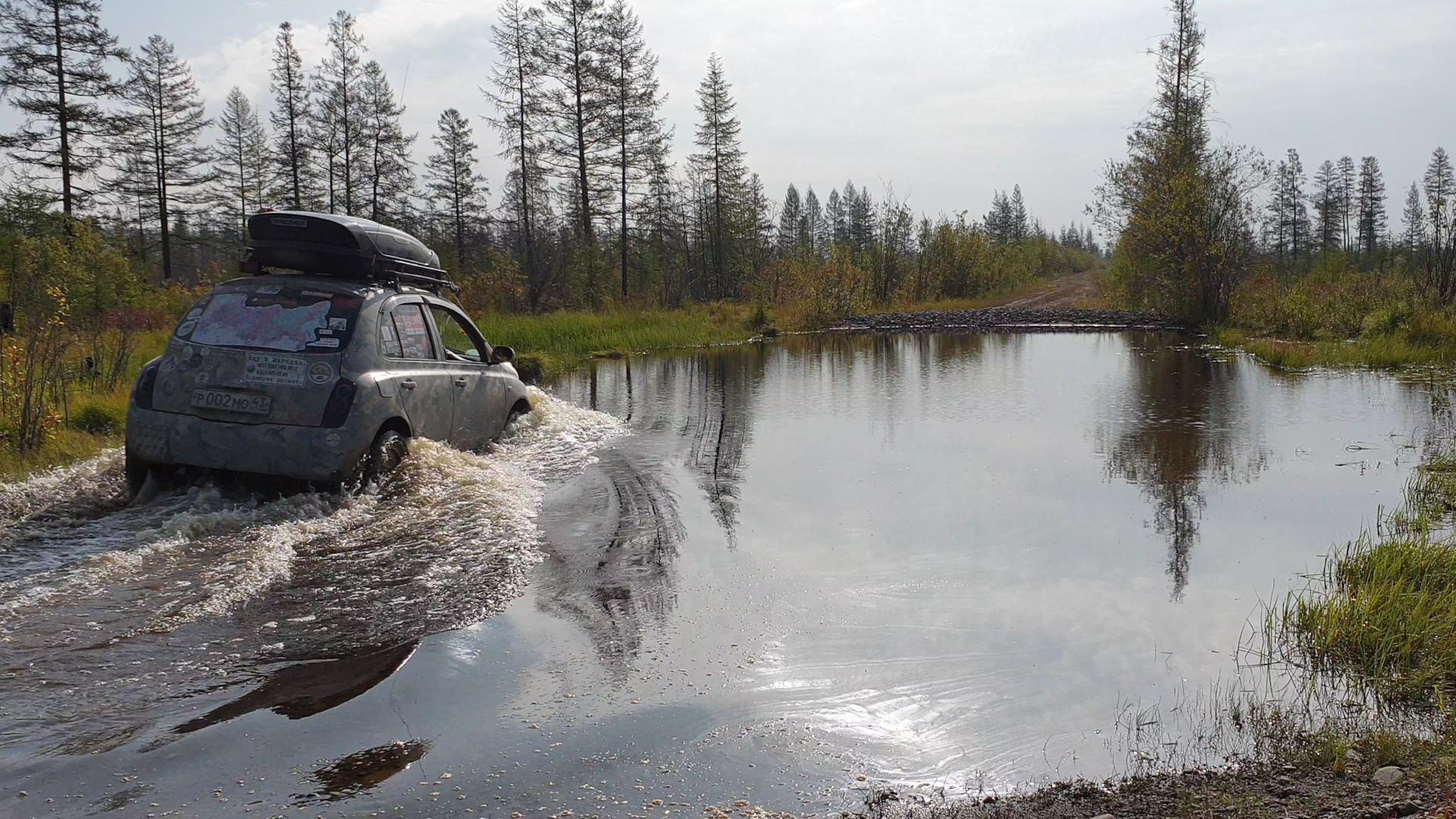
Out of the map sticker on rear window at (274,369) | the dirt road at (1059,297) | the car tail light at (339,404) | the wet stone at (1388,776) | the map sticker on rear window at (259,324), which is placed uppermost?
the dirt road at (1059,297)

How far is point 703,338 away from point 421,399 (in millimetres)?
21158

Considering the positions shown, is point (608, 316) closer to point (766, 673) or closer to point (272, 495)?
point (272, 495)

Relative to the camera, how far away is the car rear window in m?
7.34

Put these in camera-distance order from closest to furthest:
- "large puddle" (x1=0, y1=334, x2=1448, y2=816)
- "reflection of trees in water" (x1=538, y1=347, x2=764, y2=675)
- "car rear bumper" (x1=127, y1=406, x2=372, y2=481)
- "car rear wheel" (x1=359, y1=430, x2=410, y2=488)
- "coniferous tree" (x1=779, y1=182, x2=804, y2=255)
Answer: "large puddle" (x1=0, y1=334, x2=1448, y2=816) < "reflection of trees in water" (x1=538, y1=347, x2=764, y2=675) < "car rear bumper" (x1=127, y1=406, x2=372, y2=481) < "car rear wheel" (x1=359, y1=430, x2=410, y2=488) < "coniferous tree" (x1=779, y1=182, x2=804, y2=255)

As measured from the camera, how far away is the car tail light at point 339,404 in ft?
23.5

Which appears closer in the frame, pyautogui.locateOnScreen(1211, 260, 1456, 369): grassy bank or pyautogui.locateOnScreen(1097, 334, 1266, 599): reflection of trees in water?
pyautogui.locateOnScreen(1097, 334, 1266, 599): reflection of trees in water

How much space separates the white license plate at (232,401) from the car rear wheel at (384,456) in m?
0.79

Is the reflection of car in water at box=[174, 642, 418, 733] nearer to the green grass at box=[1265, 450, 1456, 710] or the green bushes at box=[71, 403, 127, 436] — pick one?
the green grass at box=[1265, 450, 1456, 710]

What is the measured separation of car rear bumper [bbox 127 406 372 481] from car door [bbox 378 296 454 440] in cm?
87

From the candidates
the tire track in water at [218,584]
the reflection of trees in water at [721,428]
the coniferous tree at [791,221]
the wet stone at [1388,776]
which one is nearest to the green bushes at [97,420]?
the tire track in water at [218,584]

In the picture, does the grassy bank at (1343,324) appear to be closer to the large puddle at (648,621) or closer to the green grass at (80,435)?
the large puddle at (648,621)

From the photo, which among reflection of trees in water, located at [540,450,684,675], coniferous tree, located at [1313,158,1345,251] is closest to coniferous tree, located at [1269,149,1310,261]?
coniferous tree, located at [1313,158,1345,251]

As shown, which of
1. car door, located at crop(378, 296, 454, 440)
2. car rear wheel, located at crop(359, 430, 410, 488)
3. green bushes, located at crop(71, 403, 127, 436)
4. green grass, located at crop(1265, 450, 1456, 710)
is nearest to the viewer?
green grass, located at crop(1265, 450, 1456, 710)

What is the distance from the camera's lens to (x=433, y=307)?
9.56 meters
